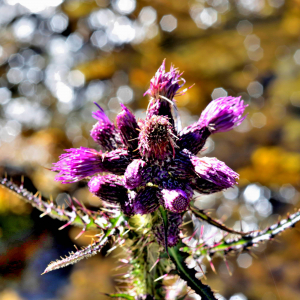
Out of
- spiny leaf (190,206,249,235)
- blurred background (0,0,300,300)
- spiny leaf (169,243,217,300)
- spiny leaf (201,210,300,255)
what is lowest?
blurred background (0,0,300,300)

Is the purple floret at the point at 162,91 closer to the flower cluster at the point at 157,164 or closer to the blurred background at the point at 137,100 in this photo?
the flower cluster at the point at 157,164

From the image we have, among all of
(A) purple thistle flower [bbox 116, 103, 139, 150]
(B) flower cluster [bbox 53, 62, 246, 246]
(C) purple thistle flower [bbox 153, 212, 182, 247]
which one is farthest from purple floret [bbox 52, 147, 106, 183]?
(C) purple thistle flower [bbox 153, 212, 182, 247]

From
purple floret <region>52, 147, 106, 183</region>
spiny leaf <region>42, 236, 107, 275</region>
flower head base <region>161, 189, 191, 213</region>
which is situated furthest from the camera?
purple floret <region>52, 147, 106, 183</region>

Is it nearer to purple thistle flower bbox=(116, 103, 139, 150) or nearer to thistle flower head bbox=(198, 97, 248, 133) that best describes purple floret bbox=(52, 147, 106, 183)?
purple thistle flower bbox=(116, 103, 139, 150)

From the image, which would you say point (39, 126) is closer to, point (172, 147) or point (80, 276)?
point (80, 276)

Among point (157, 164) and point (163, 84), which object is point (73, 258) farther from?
point (163, 84)

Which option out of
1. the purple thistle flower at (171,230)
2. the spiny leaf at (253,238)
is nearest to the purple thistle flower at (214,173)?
the purple thistle flower at (171,230)

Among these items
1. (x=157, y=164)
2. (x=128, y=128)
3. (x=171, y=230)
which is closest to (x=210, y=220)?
(x=171, y=230)

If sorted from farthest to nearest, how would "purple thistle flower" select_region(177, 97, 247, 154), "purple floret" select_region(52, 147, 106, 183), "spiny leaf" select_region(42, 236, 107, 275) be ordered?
"purple thistle flower" select_region(177, 97, 247, 154), "purple floret" select_region(52, 147, 106, 183), "spiny leaf" select_region(42, 236, 107, 275)
